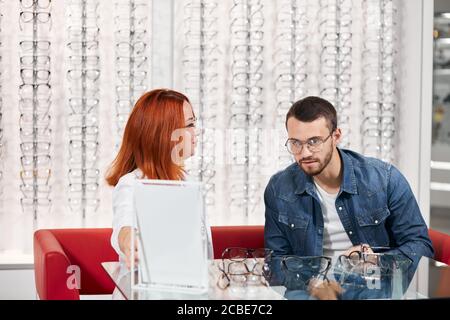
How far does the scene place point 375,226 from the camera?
3.49 meters

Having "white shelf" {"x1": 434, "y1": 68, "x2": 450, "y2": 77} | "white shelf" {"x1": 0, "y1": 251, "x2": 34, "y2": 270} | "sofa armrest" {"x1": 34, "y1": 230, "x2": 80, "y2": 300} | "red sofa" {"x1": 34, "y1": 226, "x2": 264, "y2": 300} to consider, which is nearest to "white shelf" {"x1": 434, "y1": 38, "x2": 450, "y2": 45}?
"white shelf" {"x1": 434, "y1": 68, "x2": 450, "y2": 77}

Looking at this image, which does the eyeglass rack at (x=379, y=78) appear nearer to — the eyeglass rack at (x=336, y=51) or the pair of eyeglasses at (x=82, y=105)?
the eyeglass rack at (x=336, y=51)

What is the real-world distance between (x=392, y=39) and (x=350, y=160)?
202 centimetres

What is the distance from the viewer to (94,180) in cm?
488

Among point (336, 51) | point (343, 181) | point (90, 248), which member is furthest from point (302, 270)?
point (336, 51)

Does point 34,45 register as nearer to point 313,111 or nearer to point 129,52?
point 129,52

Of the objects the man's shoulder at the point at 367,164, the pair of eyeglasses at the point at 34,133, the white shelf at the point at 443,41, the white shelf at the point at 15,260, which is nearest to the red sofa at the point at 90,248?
the man's shoulder at the point at 367,164

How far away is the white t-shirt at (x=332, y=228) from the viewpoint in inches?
135

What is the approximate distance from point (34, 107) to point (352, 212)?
2219 mm

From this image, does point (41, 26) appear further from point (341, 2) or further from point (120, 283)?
point (120, 283)

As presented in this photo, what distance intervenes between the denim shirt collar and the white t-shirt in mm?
57

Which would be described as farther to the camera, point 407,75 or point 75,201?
point 407,75
